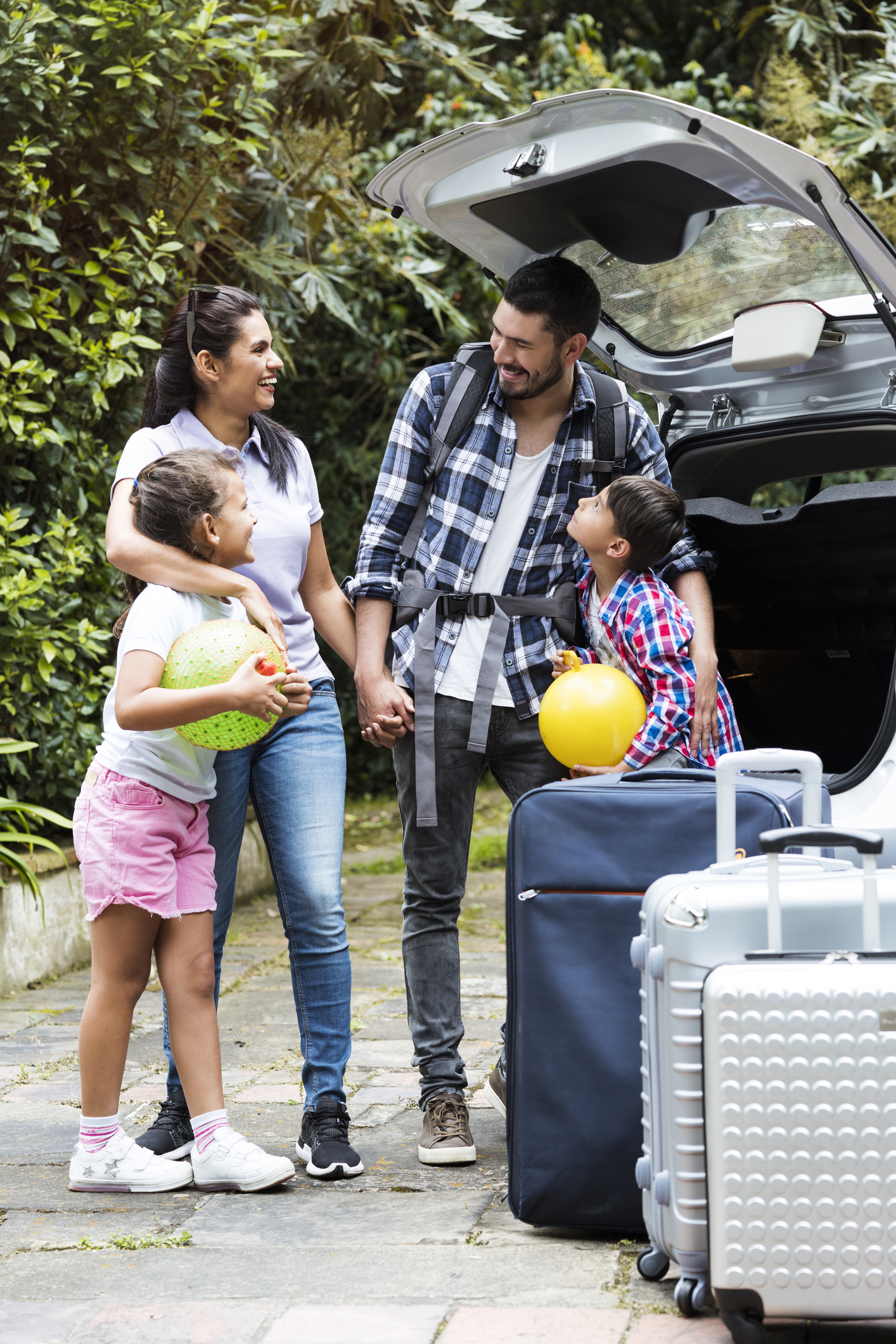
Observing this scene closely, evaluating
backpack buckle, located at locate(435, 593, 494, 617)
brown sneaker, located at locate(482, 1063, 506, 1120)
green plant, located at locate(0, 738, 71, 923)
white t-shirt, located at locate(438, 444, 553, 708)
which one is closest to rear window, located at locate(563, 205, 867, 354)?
white t-shirt, located at locate(438, 444, 553, 708)

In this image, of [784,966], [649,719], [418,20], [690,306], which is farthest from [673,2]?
[784,966]

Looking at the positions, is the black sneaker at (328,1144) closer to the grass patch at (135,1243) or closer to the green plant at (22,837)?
the grass patch at (135,1243)

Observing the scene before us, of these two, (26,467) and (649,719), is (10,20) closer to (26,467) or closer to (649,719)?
(26,467)

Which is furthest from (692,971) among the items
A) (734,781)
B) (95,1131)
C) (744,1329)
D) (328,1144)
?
(95,1131)

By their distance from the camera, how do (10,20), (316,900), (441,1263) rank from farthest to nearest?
(10,20), (316,900), (441,1263)

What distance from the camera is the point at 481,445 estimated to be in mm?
2867

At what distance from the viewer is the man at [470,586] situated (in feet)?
9.21

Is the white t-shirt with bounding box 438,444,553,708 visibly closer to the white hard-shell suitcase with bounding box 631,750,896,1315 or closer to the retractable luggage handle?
the white hard-shell suitcase with bounding box 631,750,896,1315

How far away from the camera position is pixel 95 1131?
8.58 feet

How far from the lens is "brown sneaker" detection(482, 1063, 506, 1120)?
9.68ft

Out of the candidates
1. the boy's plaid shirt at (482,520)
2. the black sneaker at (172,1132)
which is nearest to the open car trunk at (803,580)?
the boy's plaid shirt at (482,520)

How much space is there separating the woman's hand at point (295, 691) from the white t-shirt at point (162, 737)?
0.55 feet

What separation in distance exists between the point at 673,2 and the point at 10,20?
22.0ft

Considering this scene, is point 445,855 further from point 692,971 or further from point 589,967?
point 692,971
